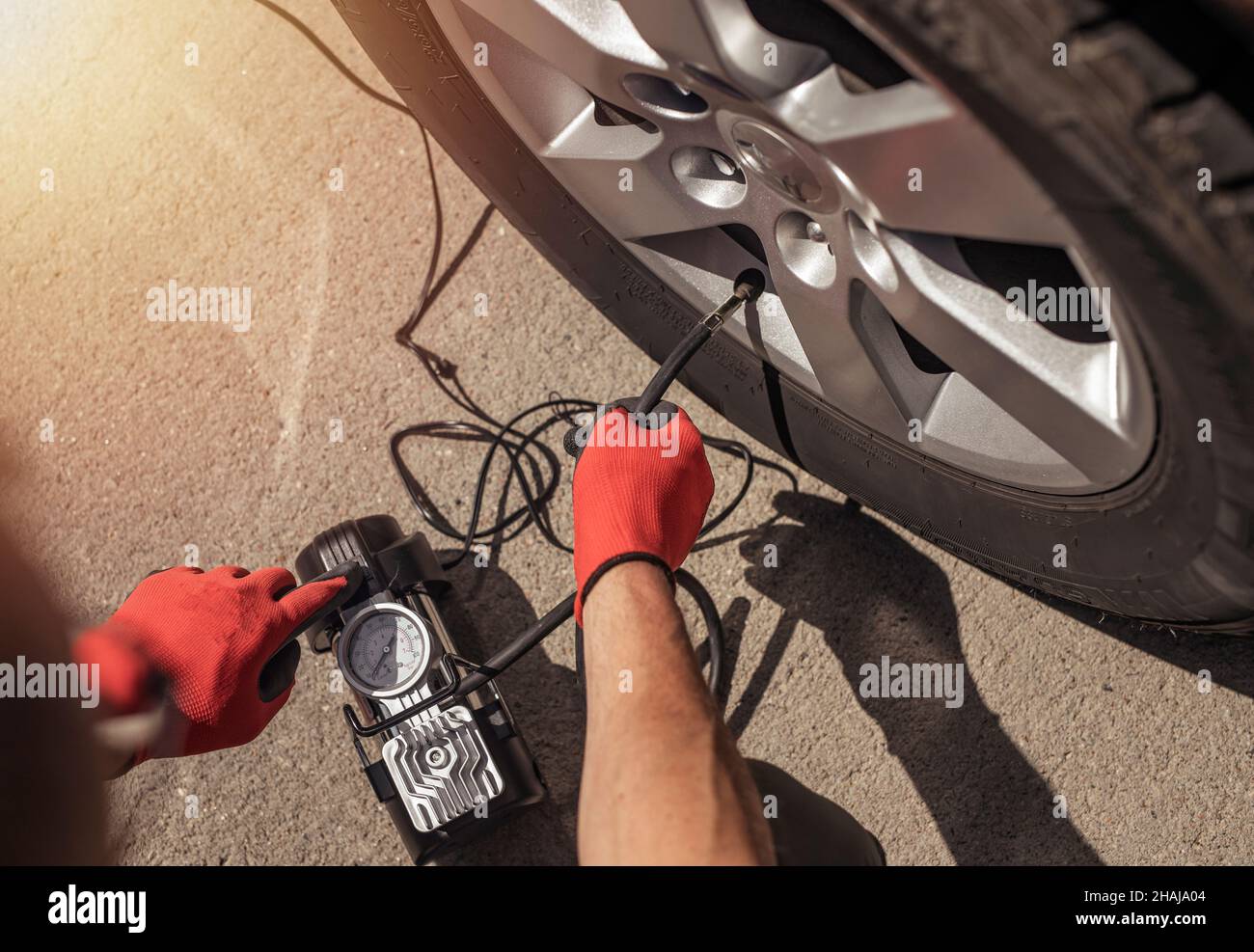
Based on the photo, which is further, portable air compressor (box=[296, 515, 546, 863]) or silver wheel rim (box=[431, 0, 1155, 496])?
portable air compressor (box=[296, 515, 546, 863])

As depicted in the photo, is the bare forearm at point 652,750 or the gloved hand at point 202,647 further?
the gloved hand at point 202,647

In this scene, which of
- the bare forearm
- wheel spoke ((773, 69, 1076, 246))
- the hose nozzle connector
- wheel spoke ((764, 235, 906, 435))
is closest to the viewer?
wheel spoke ((773, 69, 1076, 246))

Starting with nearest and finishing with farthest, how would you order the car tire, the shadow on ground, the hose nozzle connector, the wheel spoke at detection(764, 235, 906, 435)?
the car tire, the wheel spoke at detection(764, 235, 906, 435), the hose nozzle connector, the shadow on ground

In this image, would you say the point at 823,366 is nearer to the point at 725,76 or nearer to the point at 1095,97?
the point at 725,76

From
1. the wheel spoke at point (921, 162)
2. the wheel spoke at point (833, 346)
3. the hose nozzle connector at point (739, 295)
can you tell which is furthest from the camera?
the hose nozzle connector at point (739, 295)

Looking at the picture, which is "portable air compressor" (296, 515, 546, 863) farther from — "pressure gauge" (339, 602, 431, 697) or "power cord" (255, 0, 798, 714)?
"power cord" (255, 0, 798, 714)

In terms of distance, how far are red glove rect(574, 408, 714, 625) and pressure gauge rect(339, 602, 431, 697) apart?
25 centimetres

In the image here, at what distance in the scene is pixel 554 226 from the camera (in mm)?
1547

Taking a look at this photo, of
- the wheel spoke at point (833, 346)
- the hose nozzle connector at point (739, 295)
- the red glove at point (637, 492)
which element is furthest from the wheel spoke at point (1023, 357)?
the red glove at point (637, 492)

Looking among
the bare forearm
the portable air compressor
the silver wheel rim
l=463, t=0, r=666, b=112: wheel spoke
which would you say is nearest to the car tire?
the silver wheel rim

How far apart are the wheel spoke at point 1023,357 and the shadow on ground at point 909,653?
0.50 meters

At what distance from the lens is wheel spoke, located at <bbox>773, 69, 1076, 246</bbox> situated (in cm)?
91

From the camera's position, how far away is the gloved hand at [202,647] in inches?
52.5

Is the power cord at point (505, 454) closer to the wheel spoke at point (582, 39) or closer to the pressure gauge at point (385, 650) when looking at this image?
the pressure gauge at point (385, 650)
